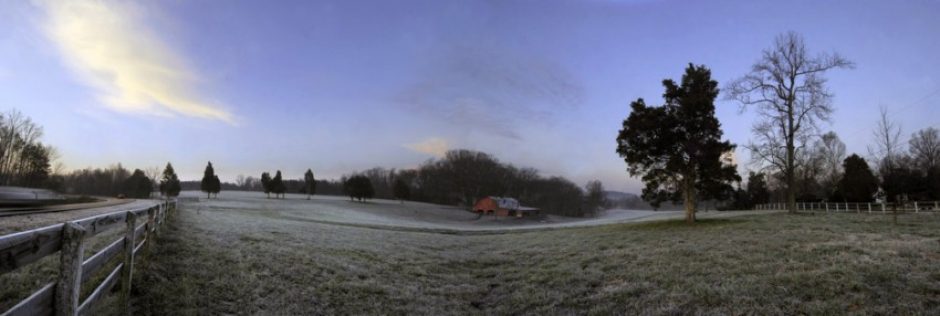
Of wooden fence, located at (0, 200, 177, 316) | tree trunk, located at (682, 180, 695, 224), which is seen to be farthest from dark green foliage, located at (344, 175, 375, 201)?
wooden fence, located at (0, 200, 177, 316)

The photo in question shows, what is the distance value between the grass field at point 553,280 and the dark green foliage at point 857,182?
47228 mm

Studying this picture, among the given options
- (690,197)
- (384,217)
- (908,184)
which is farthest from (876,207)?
(384,217)

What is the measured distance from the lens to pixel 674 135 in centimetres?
2758

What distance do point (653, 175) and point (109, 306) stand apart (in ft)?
92.9

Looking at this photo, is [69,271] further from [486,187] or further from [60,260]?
[486,187]

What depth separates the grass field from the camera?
23.5 feet

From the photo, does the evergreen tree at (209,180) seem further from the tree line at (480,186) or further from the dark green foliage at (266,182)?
the tree line at (480,186)

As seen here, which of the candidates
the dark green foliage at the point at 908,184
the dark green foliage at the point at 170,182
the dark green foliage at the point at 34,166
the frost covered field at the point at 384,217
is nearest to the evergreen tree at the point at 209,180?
the dark green foliage at the point at 170,182

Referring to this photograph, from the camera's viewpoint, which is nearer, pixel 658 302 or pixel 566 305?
pixel 658 302

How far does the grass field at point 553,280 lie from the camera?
716 cm

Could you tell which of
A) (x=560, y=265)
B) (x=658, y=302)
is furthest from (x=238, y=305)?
(x=560, y=265)

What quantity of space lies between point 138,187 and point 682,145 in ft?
327

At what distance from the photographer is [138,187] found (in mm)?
88312

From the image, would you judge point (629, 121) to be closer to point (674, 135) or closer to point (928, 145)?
point (674, 135)
